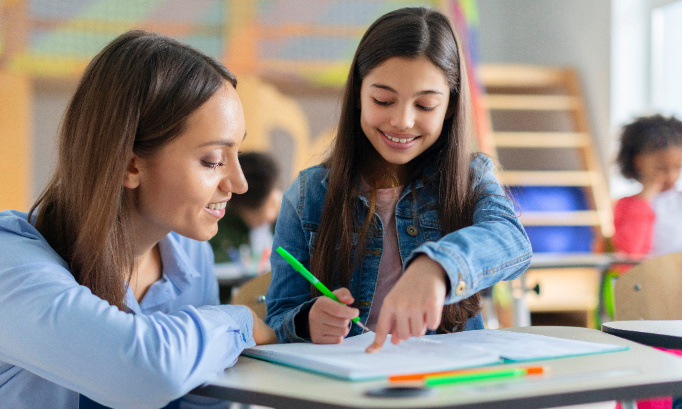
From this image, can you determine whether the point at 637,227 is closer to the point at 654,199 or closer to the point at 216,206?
the point at 654,199

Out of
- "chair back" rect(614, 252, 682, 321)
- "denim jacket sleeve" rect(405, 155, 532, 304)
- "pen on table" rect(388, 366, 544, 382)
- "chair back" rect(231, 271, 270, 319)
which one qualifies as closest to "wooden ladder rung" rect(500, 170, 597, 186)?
"chair back" rect(614, 252, 682, 321)

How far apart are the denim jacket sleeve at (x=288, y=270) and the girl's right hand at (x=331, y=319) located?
91 mm

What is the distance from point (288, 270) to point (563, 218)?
13.5 feet

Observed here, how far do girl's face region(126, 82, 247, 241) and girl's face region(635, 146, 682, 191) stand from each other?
119 inches

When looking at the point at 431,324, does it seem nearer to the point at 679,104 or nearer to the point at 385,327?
the point at 385,327

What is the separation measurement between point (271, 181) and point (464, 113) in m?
2.39

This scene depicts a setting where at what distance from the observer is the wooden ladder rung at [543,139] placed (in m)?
5.30

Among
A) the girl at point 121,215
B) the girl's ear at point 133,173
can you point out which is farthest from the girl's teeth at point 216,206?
the girl's ear at point 133,173

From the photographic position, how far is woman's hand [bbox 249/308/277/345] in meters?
1.08

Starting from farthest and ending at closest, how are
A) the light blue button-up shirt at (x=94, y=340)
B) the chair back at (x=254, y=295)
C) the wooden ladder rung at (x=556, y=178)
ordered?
1. the wooden ladder rung at (x=556, y=178)
2. the chair back at (x=254, y=295)
3. the light blue button-up shirt at (x=94, y=340)

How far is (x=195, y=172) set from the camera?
3.51ft

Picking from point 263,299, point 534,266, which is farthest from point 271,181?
point 263,299

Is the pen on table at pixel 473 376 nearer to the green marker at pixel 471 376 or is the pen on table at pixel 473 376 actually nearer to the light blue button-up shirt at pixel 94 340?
the green marker at pixel 471 376

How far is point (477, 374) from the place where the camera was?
0.76 meters
